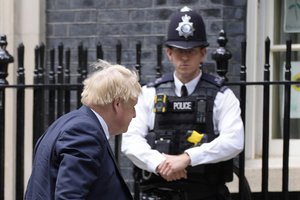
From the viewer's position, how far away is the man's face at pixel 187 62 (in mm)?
4008

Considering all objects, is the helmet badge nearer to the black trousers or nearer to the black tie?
the black tie

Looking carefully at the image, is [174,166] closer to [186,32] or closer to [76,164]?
[186,32]

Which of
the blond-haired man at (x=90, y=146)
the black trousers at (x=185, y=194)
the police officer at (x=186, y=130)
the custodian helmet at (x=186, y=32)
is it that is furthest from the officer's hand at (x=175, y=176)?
the blond-haired man at (x=90, y=146)

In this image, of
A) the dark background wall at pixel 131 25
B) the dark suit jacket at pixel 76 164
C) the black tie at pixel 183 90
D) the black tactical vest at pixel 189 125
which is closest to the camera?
the dark suit jacket at pixel 76 164

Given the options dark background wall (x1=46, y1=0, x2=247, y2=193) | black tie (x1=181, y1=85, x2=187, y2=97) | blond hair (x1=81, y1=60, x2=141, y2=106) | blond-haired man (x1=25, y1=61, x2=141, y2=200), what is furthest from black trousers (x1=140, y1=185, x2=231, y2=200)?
dark background wall (x1=46, y1=0, x2=247, y2=193)

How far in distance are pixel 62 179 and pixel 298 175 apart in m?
2.94

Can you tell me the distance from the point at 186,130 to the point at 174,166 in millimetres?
253

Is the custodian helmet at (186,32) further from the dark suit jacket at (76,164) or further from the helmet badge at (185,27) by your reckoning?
the dark suit jacket at (76,164)

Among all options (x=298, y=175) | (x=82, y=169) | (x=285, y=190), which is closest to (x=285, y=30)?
(x=298, y=175)

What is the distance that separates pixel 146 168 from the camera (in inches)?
153

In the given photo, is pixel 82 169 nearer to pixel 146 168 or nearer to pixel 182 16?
pixel 146 168

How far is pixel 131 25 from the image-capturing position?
575 centimetres

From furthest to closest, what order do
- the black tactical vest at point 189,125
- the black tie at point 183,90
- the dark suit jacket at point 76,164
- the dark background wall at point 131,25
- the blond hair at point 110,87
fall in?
→ the dark background wall at point 131,25
the black tie at point 183,90
the black tactical vest at point 189,125
the blond hair at point 110,87
the dark suit jacket at point 76,164

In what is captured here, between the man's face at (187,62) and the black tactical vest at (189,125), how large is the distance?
0.26 feet
